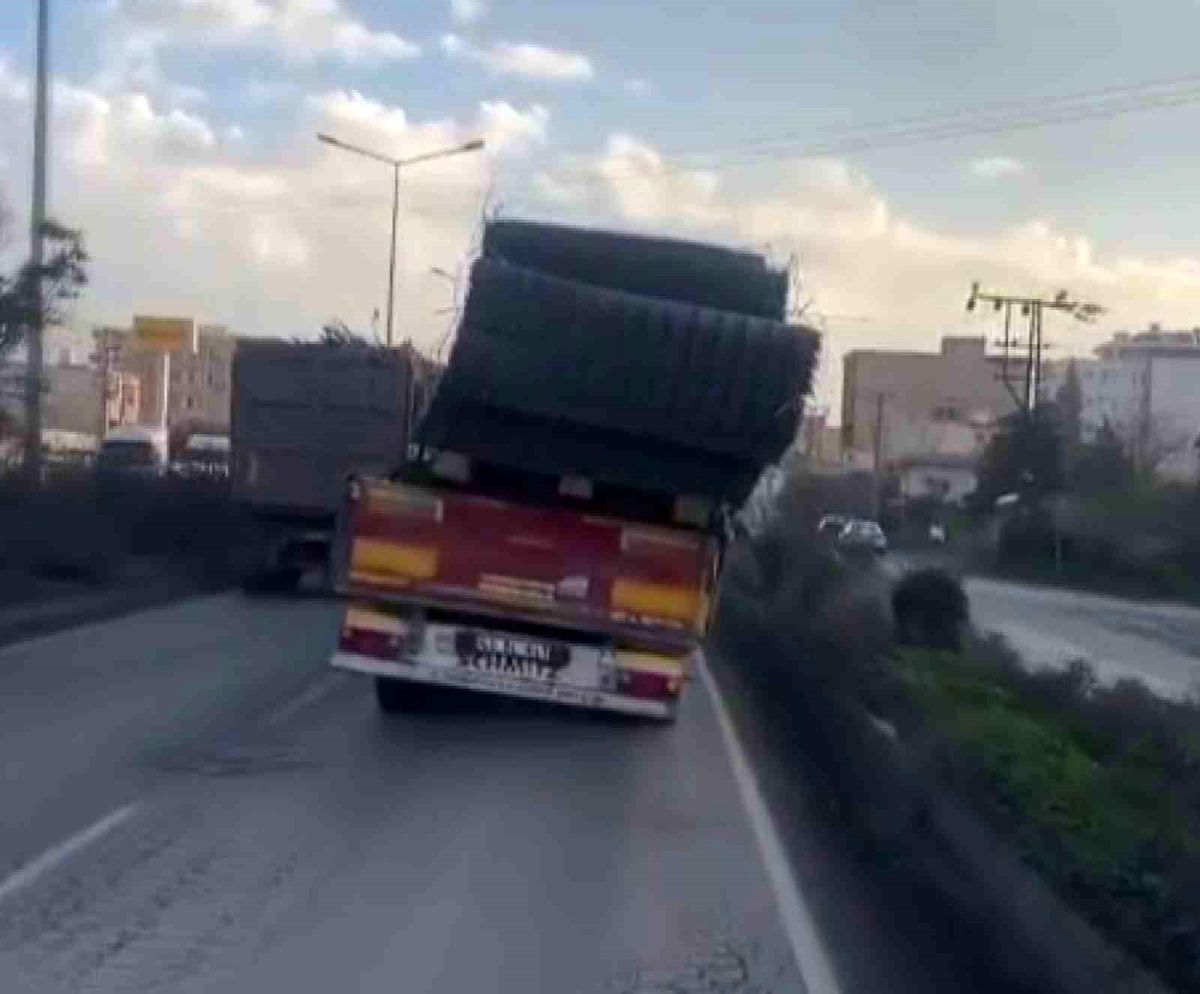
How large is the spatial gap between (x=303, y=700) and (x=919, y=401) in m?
143

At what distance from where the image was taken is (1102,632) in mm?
38844

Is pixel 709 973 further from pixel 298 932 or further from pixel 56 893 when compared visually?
pixel 56 893

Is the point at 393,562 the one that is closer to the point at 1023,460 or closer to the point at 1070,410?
the point at 1023,460

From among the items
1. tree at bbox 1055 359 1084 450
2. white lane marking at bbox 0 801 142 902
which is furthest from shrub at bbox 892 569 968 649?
tree at bbox 1055 359 1084 450

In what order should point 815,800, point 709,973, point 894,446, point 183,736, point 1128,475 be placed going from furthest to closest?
point 894,446
point 1128,475
point 183,736
point 815,800
point 709,973

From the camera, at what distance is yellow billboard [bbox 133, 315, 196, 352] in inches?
4633

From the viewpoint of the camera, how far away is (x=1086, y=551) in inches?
1722

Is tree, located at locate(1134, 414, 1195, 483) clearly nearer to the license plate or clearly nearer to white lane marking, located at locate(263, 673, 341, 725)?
white lane marking, located at locate(263, 673, 341, 725)

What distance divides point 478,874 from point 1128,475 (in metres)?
36.2

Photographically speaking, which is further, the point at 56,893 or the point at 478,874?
the point at 478,874

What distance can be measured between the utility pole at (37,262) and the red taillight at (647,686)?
2184 centimetres

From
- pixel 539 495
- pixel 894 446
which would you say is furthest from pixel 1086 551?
pixel 894 446

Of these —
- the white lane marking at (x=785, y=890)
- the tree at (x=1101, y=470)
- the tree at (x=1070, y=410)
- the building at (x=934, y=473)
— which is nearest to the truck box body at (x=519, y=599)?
the white lane marking at (x=785, y=890)

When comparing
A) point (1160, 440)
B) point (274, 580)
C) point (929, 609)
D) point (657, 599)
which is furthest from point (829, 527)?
point (657, 599)
